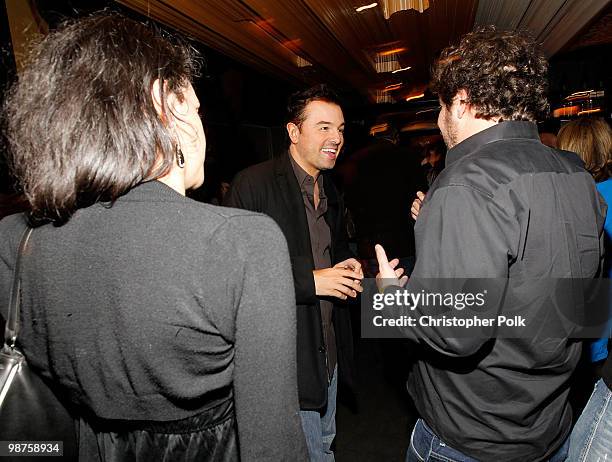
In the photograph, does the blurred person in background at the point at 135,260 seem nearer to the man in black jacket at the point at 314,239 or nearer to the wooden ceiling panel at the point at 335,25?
the man in black jacket at the point at 314,239

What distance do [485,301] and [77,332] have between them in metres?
0.99

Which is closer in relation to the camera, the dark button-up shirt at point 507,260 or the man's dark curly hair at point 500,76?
the dark button-up shirt at point 507,260

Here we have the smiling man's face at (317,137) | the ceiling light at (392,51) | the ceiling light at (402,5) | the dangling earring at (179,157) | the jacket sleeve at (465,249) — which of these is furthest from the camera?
the ceiling light at (392,51)

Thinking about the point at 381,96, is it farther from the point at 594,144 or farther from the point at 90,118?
the point at 90,118

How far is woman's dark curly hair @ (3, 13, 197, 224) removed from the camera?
27.8 inches

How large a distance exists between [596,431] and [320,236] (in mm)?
1383

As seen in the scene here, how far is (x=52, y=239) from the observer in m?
0.74

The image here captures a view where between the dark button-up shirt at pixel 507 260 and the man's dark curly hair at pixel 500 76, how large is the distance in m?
0.09

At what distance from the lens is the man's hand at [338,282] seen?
5.90 feet

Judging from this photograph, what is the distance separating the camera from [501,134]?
1.27 metres

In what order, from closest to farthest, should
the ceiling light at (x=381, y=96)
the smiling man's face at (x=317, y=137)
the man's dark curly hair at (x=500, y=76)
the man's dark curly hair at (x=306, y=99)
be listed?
the man's dark curly hair at (x=500, y=76) < the smiling man's face at (x=317, y=137) < the man's dark curly hair at (x=306, y=99) < the ceiling light at (x=381, y=96)

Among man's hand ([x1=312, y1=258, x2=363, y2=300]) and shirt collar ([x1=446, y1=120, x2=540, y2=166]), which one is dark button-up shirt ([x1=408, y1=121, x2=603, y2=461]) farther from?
man's hand ([x1=312, y1=258, x2=363, y2=300])

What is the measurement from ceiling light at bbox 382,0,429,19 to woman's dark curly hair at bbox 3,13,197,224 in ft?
9.72

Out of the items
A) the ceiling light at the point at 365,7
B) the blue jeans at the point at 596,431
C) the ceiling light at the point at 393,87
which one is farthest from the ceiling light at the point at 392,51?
the blue jeans at the point at 596,431
